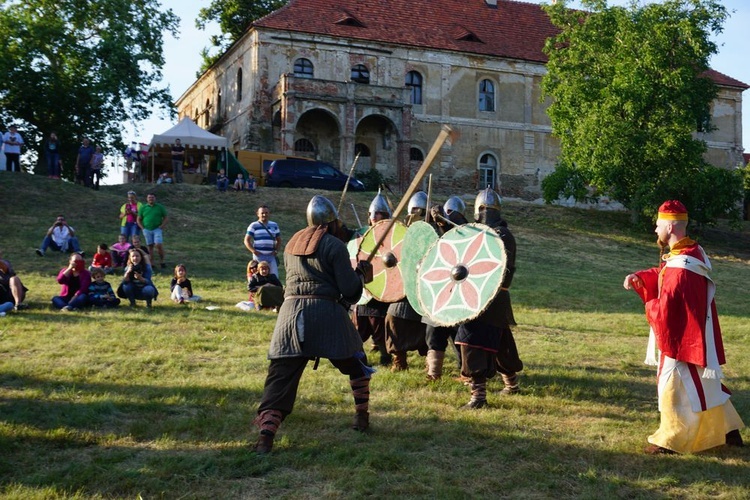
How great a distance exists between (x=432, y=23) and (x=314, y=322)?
34639 mm

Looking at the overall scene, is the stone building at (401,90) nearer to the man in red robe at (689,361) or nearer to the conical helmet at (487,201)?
the conical helmet at (487,201)

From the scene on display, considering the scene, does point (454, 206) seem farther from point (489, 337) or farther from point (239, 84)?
point (239, 84)

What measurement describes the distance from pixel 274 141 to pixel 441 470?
99.4 feet

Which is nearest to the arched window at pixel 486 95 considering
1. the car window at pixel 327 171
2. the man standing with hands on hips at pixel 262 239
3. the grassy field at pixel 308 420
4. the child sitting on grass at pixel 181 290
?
the car window at pixel 327 171

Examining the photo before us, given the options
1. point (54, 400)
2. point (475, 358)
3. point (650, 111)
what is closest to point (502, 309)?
point (475, 358)

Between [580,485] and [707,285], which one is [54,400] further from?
[707,285]

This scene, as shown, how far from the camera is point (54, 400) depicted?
6613mm

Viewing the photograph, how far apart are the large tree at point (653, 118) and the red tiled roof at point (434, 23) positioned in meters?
8.97

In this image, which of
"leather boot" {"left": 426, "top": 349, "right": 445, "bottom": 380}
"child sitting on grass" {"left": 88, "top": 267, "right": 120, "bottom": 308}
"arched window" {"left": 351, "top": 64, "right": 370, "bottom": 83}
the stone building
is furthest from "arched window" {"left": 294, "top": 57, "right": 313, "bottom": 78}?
"leather boot" {"left": 426, "top": 349, "right": 445, "bottom": 380}

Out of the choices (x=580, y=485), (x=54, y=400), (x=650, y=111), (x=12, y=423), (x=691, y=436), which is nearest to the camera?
(x=580, y=485)

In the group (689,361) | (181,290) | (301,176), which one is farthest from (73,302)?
(301,176)

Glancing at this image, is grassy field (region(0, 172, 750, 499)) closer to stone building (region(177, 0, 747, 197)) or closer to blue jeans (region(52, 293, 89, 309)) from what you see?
blue jeans (region(52, 293, 89, 309))

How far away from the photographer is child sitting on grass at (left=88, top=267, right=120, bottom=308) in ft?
37.5

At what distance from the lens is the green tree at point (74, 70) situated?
31.5 metres
